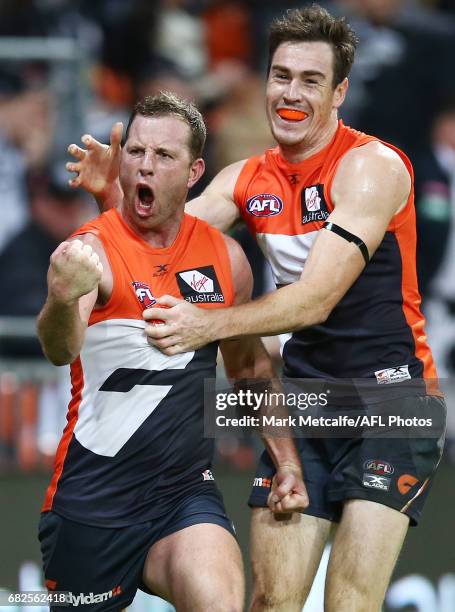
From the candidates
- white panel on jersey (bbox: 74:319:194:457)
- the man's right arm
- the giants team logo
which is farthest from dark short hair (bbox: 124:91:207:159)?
white panel on jersey (bbox: 74:319:194:457)

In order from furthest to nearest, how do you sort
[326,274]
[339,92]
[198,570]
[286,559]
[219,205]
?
[219,205] < [339,92] < [286,559] < [326,274] < [198,570]

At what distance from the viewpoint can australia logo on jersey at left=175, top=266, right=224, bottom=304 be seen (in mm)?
5824

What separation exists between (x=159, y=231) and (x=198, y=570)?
58.6 inches

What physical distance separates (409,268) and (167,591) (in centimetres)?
184

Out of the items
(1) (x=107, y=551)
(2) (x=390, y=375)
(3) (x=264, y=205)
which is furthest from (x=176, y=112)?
(1) (x=107, y=551)

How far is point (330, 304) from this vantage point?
583cm

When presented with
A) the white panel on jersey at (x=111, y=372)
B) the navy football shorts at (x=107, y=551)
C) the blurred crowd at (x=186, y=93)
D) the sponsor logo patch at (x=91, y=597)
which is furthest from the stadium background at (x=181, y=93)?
the sponsor logo patch at (x=91, y=597)

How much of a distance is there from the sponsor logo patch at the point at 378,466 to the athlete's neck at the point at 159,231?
51.7 inches

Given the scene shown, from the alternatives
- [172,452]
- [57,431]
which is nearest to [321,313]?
[172,452]

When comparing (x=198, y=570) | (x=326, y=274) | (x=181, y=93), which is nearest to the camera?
(x=198, y=570)

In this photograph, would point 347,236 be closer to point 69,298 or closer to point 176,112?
point 176,112

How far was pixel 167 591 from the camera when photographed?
5.60 metres

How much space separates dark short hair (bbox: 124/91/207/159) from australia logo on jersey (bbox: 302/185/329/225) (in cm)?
54

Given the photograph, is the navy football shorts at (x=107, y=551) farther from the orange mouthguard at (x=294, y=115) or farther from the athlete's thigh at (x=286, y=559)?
the orange mouthguard at (x=294, y=115)
